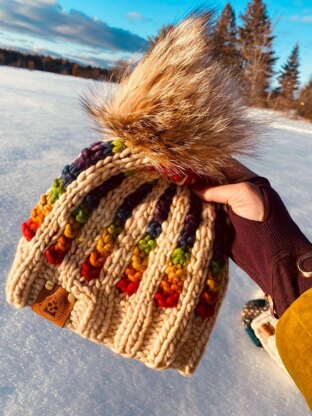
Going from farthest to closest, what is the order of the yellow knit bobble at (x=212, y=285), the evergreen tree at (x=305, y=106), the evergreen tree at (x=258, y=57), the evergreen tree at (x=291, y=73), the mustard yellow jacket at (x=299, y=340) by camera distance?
the evergreen tree at (x=291, y=73) → the evergreen tree at (x=305, y=106) → the evergreen tree at (x=258, y=57) → the yellow knit bobble at (x=212, y=285) → the mustard yellow jacket at (x=299, y=340)

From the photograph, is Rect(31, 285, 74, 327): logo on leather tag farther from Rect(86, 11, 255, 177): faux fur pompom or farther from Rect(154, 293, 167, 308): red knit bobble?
Rect(86, 11, 255, 177): faux fur pompom

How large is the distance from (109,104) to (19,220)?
0.60 metres

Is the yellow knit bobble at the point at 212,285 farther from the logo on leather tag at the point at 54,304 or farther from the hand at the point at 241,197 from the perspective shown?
the logo on leather tag at the point at 54,304

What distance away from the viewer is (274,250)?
507mm

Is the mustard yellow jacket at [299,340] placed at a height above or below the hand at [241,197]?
below

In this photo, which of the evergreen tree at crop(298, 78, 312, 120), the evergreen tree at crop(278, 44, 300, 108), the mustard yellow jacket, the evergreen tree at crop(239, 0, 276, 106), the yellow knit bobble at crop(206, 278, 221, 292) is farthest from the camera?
the evergreen tree at crop(278, 44, 300, 108)

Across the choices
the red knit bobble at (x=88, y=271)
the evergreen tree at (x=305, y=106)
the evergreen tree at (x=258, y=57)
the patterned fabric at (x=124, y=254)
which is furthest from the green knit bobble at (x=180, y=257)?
the evergreen tree at (x=305, y=106)

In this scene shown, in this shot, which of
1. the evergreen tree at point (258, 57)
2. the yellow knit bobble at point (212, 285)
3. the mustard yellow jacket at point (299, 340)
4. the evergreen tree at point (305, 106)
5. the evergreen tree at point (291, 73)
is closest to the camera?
the mustard yellow jacket at point (299, 340)

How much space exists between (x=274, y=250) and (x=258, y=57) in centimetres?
379

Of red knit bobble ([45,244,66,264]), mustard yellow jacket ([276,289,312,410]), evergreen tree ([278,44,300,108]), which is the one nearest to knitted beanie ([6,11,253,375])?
red knit bobble ([45,244,66,264])

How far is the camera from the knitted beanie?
0.51 meters

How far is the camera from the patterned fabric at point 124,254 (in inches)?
20.9

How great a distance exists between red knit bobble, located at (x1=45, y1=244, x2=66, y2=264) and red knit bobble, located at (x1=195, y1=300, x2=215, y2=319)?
0.21 metres

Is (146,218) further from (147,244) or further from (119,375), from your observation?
(119,375)
